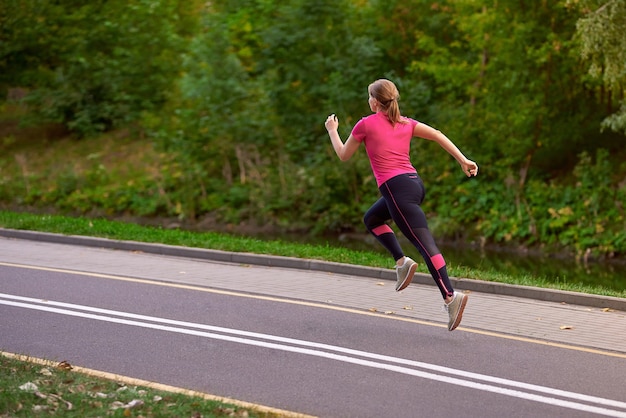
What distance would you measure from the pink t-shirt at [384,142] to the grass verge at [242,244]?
3.40 meters

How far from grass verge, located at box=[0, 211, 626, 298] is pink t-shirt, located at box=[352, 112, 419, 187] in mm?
3399

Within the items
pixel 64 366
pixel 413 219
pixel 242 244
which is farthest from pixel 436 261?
pixel 242 244

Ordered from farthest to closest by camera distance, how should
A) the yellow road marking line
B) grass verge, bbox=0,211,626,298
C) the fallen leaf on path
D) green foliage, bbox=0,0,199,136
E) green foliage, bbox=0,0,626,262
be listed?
1. green foliage, bbox=0,0,199,136
2. green foliage, bbox=0,0,626,262
3. grass verge, bbox=0,211,626,298
4. the yellow road marking line
5. the fallen leaf on path

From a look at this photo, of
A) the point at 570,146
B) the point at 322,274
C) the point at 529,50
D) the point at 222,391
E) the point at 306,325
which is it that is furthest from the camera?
the point at 570,146

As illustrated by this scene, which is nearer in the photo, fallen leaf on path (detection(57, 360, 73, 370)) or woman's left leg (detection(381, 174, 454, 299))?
fallen leaf on path (detection(57, 360, 73, 370))

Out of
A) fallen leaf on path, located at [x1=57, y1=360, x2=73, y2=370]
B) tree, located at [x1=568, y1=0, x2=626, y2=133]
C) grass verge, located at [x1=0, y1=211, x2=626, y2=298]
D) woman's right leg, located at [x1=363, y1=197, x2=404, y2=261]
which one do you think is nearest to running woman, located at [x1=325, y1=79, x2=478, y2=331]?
woman's right leg, located at [x1=363, y1=197, x2=404, y2=261]

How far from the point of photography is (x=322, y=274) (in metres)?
12.2

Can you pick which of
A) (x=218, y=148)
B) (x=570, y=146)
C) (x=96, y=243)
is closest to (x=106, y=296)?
(x=96, y=243)

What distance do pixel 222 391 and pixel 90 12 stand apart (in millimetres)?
33103

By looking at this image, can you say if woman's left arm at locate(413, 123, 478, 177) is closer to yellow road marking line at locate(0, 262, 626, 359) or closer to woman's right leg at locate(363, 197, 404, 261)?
woman's right leg at locate(363, 197, 404, 261)

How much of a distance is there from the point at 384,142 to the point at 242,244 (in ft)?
21.8

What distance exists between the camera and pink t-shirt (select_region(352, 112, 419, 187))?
26.6ft

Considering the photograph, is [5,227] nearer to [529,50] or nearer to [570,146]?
[529,50]

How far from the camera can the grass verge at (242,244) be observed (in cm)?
1134
